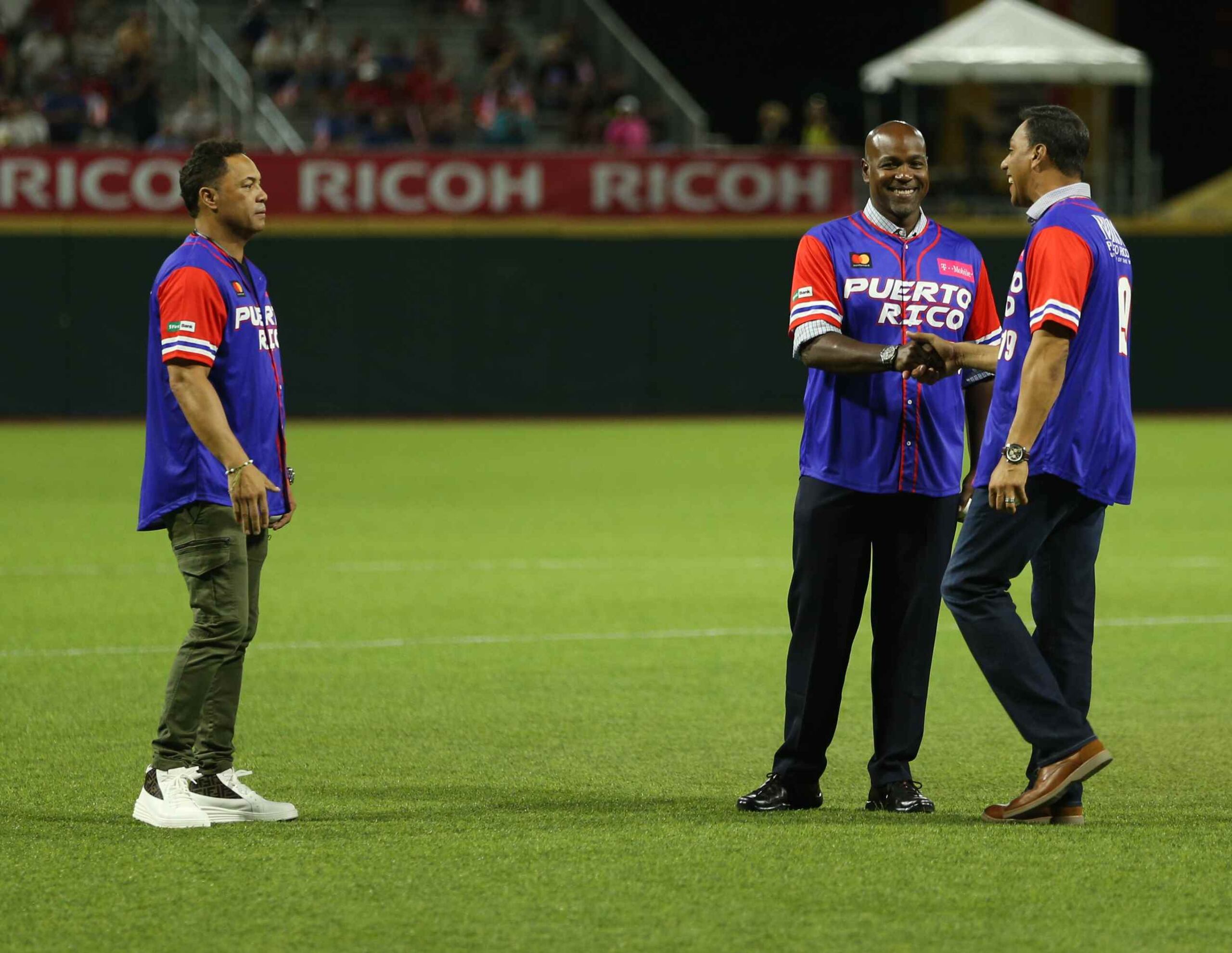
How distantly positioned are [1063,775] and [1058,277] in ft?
4.86

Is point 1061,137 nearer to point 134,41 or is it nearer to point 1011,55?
point 1011,55

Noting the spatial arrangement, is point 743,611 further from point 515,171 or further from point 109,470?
point 515,171

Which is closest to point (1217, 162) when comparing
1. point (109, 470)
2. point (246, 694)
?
point (109, 470)

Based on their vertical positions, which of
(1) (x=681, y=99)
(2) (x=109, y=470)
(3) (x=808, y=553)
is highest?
(1) (x=681, y=99)

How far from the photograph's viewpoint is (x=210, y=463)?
19.0ft

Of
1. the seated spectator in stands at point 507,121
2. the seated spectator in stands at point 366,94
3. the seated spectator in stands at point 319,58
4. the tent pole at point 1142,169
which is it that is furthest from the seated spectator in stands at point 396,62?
the tent pole at point 1142,169

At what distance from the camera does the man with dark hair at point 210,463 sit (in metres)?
5.70

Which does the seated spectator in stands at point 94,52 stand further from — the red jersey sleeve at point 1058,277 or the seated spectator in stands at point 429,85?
the red jersey sleeve at point 1058,277

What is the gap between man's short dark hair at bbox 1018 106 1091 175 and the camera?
5707mm

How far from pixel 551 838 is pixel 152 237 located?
1951 centimetres

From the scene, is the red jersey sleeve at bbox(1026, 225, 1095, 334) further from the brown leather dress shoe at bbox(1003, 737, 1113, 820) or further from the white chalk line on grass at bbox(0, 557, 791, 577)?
the white chalk line on grass at bbox(0, 557, 791, 577)

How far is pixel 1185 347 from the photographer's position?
2559 centimetres

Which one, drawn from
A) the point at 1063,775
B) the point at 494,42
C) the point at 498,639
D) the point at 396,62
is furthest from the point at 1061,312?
the point at 494,42

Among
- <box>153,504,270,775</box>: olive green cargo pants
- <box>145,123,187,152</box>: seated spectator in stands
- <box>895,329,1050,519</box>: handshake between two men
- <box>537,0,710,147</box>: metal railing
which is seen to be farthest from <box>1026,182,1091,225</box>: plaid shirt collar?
<box>537,0,710,147</box>: metal railing
